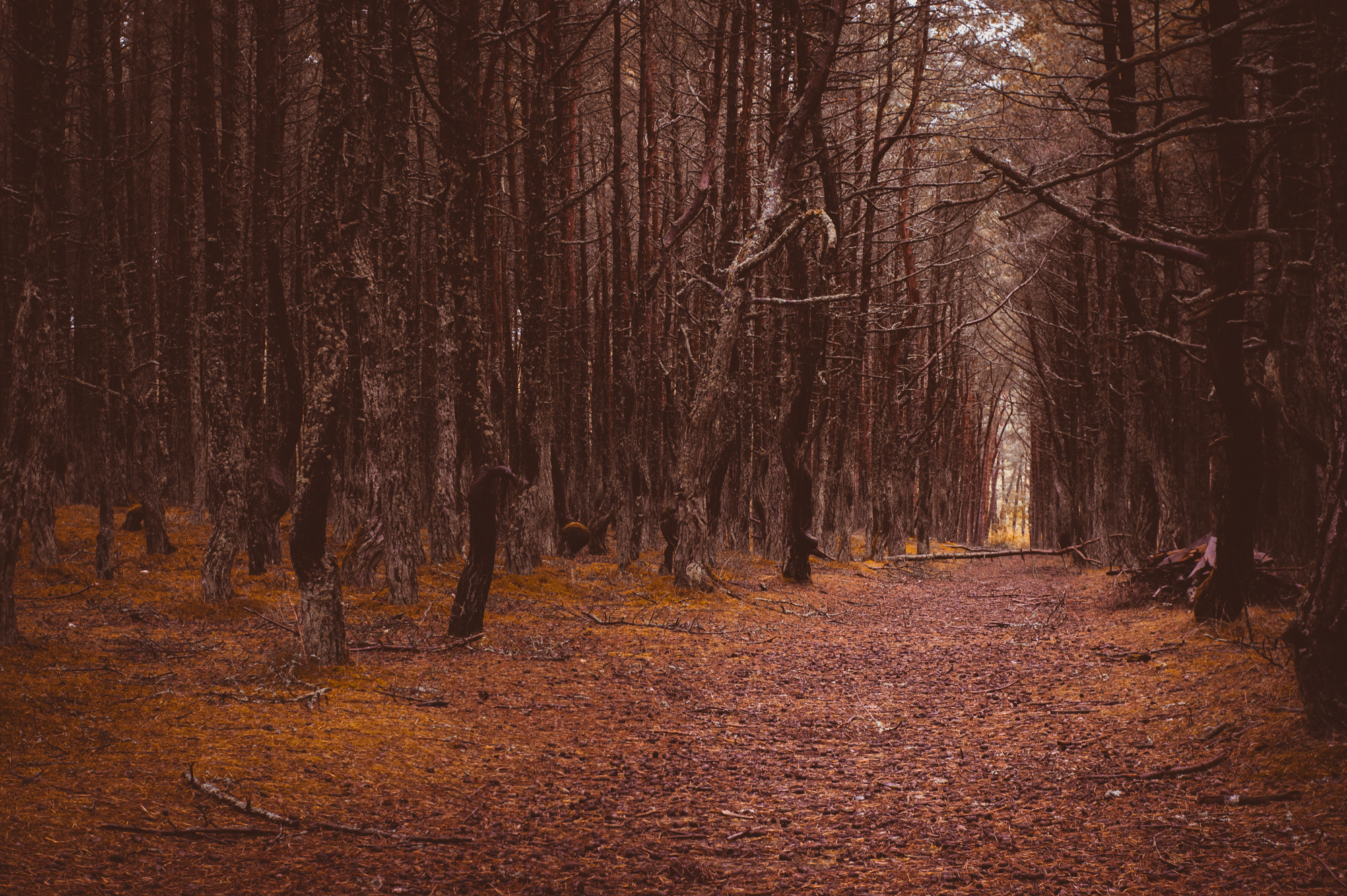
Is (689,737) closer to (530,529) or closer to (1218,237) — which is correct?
(1218,237)

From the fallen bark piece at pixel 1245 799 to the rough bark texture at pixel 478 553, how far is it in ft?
20.5

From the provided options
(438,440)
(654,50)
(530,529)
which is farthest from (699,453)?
(654,50)

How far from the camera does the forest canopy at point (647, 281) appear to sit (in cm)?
707

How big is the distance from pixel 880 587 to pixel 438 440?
10048mm

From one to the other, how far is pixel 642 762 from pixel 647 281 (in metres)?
10.5

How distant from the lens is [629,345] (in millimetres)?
16906

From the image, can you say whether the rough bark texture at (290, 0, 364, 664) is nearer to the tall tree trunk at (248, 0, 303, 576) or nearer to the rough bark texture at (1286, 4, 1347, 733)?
the tall tree trunk at (248, 0, 303, 576)

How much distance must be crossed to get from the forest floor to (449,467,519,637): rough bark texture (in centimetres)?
32

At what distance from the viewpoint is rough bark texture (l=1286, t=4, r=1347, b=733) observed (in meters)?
4.71

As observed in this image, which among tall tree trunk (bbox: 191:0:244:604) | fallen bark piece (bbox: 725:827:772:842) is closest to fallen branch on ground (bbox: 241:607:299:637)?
tall tree trunk (bbox: 191:0:244:604)

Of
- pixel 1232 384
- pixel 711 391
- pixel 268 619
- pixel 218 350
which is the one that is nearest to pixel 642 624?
pixel 711 391

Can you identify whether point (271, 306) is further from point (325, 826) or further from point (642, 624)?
point (325, 826)

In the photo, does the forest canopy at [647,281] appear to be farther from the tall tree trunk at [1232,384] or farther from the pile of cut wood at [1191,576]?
the pile of cut wood at [1191,576]

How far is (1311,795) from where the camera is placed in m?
4.30
